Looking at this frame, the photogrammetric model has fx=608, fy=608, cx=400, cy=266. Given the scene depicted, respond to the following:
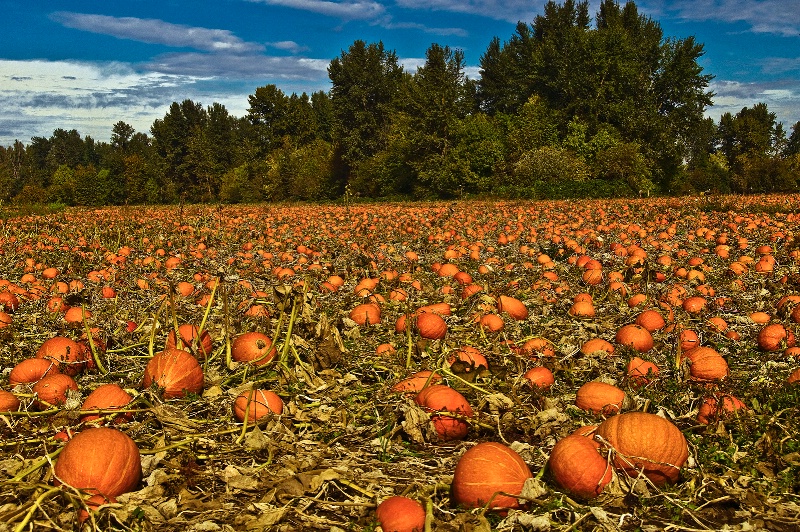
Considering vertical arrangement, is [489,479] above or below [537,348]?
below

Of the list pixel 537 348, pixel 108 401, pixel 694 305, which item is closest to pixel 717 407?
pixel 537 348

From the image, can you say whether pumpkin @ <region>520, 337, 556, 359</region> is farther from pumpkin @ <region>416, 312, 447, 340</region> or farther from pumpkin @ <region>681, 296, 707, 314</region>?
pumpkin @ <region>681, 296, 707, 314</region>

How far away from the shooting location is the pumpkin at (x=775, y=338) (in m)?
4.73

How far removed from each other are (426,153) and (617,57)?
65.7 ft

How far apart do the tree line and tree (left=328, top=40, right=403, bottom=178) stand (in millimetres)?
168

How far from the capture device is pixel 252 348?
4.38 metres

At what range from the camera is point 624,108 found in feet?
176

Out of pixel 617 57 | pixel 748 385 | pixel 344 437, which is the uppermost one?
pixel 617 57

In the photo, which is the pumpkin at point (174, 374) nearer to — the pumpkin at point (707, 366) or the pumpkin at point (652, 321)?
the pumpkin at point (707, 366)

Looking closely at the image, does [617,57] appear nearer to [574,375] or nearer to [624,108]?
[624,108]

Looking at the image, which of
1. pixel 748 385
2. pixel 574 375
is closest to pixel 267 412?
pixel 574 375

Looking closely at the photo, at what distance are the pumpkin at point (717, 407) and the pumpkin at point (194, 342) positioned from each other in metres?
3.04

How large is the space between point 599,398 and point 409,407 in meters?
1.17

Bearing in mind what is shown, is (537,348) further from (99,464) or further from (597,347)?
(99,464)
